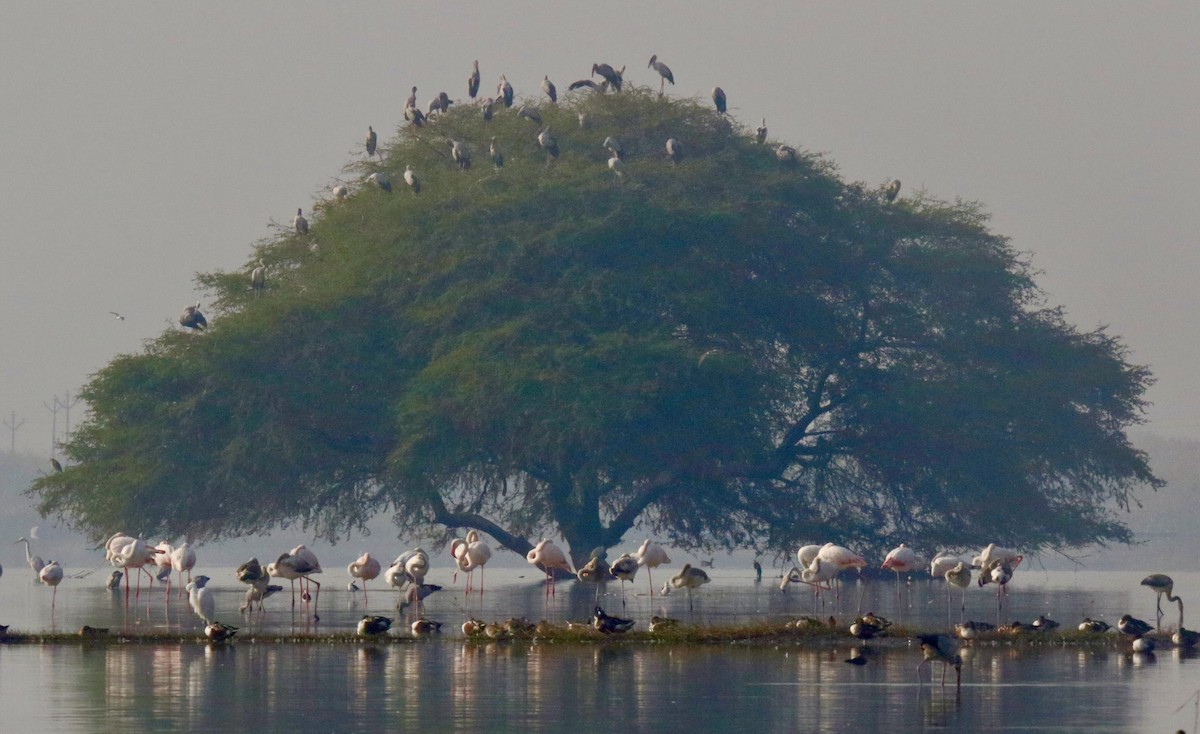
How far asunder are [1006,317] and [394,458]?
64.0ft

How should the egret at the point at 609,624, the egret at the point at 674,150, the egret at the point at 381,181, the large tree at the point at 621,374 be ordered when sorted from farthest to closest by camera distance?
1. the egret at the point at 381,181
2. the egret at the point at 674,150
3. the large tree at the point at 621,374
4. the egret at the point at 609,624

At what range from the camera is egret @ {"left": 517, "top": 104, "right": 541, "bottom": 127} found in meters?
60.8

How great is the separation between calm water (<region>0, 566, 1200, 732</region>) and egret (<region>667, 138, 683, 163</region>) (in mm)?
25548

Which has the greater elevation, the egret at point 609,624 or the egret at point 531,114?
the egret at point 531,114

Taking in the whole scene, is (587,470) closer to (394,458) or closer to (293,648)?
(394,458)

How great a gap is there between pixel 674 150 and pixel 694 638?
30.6 m

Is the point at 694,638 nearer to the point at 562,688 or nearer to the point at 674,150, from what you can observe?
the point at 562,688

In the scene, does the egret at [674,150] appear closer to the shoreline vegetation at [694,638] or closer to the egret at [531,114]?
the egret at [531,114]

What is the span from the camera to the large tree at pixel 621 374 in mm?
55156

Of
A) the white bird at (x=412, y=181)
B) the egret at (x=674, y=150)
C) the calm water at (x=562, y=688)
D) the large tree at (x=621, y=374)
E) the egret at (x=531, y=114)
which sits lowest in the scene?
the calm water at (x=562, y=688)

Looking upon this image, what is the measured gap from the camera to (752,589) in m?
53.2

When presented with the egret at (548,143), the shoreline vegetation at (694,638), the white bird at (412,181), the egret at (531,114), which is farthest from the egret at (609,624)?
the egret at (531,114)

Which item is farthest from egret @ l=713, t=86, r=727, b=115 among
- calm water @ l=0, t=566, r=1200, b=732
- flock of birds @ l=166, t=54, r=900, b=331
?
calm water @ l=0, t=566, r=1200, b=732

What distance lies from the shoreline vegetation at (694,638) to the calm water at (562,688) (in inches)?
13.2
